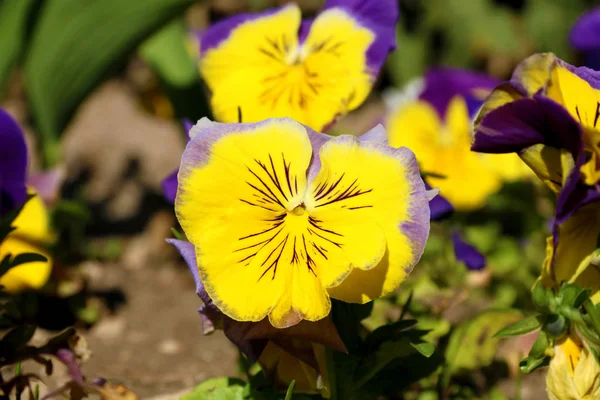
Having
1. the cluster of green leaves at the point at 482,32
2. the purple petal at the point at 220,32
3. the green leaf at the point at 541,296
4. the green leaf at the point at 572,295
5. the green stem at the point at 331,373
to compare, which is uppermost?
the purple petal at the point at 220,32

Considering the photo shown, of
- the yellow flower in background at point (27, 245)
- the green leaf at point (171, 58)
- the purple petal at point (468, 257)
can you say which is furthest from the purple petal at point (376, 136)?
the green leaf at point (171, 58)

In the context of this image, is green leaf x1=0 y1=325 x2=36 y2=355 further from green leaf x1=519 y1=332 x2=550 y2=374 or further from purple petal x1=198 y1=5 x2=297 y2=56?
green leaf x1=519 y1=332 x2=550 y2=374

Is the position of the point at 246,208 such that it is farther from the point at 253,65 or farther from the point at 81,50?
the point at 81,50

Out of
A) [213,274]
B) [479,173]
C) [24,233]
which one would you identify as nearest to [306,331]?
[213,274]

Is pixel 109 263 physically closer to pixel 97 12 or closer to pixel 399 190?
pixel 97 12

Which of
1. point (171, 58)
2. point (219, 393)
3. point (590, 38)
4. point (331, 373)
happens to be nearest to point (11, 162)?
point (219, 393)

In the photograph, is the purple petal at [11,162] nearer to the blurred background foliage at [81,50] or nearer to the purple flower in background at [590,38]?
the blurred background foliage at [81,50]
